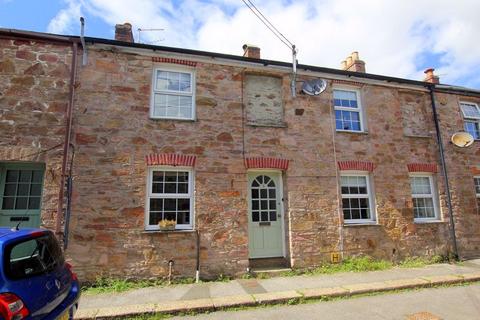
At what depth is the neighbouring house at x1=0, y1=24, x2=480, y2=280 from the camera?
285 inches

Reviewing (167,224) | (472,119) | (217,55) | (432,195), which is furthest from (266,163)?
(472,119)

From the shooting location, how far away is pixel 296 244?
8.31 meters

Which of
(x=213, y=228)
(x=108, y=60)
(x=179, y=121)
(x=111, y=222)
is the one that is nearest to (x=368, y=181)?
(x=213, y=228)

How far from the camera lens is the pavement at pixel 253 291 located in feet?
18.2

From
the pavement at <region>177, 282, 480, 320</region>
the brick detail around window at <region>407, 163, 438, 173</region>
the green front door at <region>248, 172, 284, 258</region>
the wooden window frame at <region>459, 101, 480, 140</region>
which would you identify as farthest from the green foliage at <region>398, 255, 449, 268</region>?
the wooden window frame at <region>459, 101, 480, 140</region>

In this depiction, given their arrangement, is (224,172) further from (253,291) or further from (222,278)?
(253,291)

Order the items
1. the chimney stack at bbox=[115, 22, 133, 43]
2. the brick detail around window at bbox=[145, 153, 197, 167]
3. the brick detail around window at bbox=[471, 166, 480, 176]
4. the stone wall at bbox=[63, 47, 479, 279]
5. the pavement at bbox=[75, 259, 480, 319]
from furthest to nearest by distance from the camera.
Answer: the brick detail around window at bbox=[471, 166, 480, 176] < the chimney stack at bbox=[115, 22, 133, 43] < the brick detail around window at bbox=[145, 153, 197, 167] < the stone wall at bbox=[63, 47, 479, 279] < the pavement at bbox=[75, 259, 480, 319]

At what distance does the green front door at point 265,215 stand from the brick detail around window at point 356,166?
1977 mm

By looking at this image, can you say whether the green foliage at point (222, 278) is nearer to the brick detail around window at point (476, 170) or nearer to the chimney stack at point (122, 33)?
the chimney stack at point (122, 33)

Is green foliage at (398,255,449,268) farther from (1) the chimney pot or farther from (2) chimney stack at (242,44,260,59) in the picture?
(2) chimney stack at (242,44,260,59)

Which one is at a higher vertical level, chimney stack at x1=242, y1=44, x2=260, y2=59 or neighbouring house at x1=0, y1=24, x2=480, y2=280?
chimney stack at x1=242, y1=44, x2=260, y2=59

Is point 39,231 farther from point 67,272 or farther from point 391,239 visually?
point 391,239

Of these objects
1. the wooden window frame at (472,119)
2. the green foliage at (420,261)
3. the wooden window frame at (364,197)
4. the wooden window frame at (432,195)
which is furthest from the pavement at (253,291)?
the wooden window frame at (472,119)

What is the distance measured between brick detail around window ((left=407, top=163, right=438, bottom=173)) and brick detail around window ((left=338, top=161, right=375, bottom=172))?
153cm
